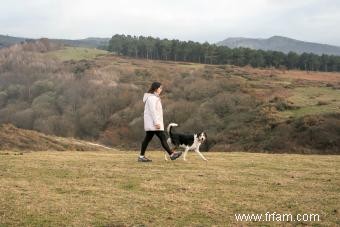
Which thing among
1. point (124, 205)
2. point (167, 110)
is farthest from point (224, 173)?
point (167, 110)

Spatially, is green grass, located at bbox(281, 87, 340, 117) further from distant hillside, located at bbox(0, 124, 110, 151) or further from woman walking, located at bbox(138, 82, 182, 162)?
woman walking, located at bbox(138, 82, 182, 162)

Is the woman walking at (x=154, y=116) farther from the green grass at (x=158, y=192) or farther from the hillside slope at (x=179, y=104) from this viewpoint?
the hillside slope at (x=179, y=104)

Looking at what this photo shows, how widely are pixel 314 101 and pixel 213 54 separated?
88.4 m

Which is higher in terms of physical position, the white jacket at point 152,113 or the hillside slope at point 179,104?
the white jacket at point 152,113

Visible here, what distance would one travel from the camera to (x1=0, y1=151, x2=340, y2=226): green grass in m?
9.09

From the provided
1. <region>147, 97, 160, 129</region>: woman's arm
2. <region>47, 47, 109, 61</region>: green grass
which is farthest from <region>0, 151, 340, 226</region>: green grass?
<region>47, 47, 109, 61</region>: green grass

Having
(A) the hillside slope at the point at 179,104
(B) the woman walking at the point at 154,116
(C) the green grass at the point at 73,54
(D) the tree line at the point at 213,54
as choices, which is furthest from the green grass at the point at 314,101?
(C) the green grass at the point at 73,54

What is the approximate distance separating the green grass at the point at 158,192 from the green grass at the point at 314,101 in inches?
1518

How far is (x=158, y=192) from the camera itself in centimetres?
1109

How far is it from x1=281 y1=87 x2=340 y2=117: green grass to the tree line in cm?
5821

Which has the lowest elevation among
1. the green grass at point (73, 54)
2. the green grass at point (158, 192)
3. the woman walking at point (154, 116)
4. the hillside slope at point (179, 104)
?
the hillside slope at point (179, 104)

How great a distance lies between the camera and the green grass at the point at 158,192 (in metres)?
9.09

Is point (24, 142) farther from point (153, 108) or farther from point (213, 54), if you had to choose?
point (213, 54)

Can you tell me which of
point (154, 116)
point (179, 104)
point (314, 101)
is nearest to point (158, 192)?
point (154, 116)
